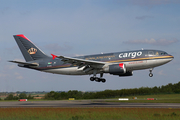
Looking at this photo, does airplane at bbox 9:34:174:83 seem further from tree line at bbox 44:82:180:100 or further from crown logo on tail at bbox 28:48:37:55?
tree line at bbox 44:82:180:100

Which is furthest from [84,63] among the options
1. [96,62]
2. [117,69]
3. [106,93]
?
[106,93]

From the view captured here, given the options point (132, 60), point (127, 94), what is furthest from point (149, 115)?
point (127, 94)

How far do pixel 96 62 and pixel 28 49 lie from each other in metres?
18.0

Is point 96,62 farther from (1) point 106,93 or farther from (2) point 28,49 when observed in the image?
(1) point 106,93

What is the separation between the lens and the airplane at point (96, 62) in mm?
42031

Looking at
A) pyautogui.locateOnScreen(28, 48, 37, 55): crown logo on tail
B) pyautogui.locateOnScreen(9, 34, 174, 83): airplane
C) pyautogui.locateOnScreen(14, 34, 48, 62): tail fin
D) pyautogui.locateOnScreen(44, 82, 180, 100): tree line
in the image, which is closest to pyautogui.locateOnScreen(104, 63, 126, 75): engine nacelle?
pyautogui.locateOnScreen(9, 34, 174, 83): airplane

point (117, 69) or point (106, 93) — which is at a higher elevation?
point (117, 69)

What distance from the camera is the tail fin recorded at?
5225 cm

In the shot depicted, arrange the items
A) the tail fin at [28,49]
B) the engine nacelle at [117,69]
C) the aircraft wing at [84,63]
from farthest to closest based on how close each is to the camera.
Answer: the tail fin at [28,49] → the aircraft wing at [84,63] → the engine nacelle at [117,69]

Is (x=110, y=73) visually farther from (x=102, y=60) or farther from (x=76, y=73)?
(x=76, y=73)

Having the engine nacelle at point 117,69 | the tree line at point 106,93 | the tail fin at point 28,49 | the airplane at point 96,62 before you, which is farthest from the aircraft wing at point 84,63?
the tree line at point 106,93

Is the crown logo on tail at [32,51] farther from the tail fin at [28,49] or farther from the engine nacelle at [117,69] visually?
the engine nacelle at [117,69]

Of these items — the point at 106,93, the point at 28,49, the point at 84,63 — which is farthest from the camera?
the point at 106,93

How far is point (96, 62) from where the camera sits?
4328 cm
